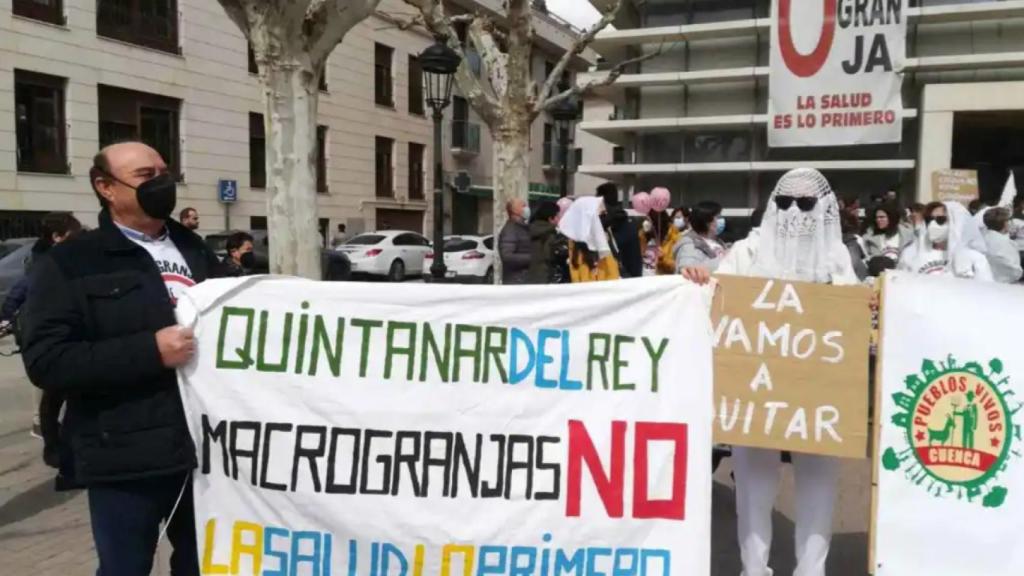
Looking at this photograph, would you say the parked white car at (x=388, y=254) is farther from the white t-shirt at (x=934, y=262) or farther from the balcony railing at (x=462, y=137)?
the white t-shirt at (x=934, y=262)

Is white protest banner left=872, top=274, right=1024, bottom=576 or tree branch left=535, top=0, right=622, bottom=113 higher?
tree branch left=535, top=0, right=622, bottom=113

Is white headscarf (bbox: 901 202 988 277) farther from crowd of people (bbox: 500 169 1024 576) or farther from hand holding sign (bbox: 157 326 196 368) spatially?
hand holding sign (bbox: 157 326 196 368)

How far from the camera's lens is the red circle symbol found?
58.8 ft

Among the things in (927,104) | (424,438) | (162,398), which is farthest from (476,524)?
(927,104)

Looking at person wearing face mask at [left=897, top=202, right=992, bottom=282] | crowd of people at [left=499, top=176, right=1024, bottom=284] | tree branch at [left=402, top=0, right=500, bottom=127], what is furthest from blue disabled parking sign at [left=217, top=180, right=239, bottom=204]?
person wearing face mask at [left=897, top=202, right=992, bottom=282]

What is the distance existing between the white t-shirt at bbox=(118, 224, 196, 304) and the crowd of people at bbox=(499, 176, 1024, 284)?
361 centimetres

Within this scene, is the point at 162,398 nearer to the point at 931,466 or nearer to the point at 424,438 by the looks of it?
the point at 424,438

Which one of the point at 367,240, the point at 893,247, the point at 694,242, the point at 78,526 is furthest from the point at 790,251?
the point at 367,240

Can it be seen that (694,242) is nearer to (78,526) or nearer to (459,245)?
(78,526)

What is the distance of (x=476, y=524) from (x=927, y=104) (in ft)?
61.6

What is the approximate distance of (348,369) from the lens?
127 inches

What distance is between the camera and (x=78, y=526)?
4.95 meters

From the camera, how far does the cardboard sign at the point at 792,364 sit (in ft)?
11.6

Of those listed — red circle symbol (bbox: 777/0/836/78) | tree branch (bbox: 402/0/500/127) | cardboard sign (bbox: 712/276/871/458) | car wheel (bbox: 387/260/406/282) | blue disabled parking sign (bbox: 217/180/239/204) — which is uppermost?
red circle symbol (bbox: 777/0/836/78)
